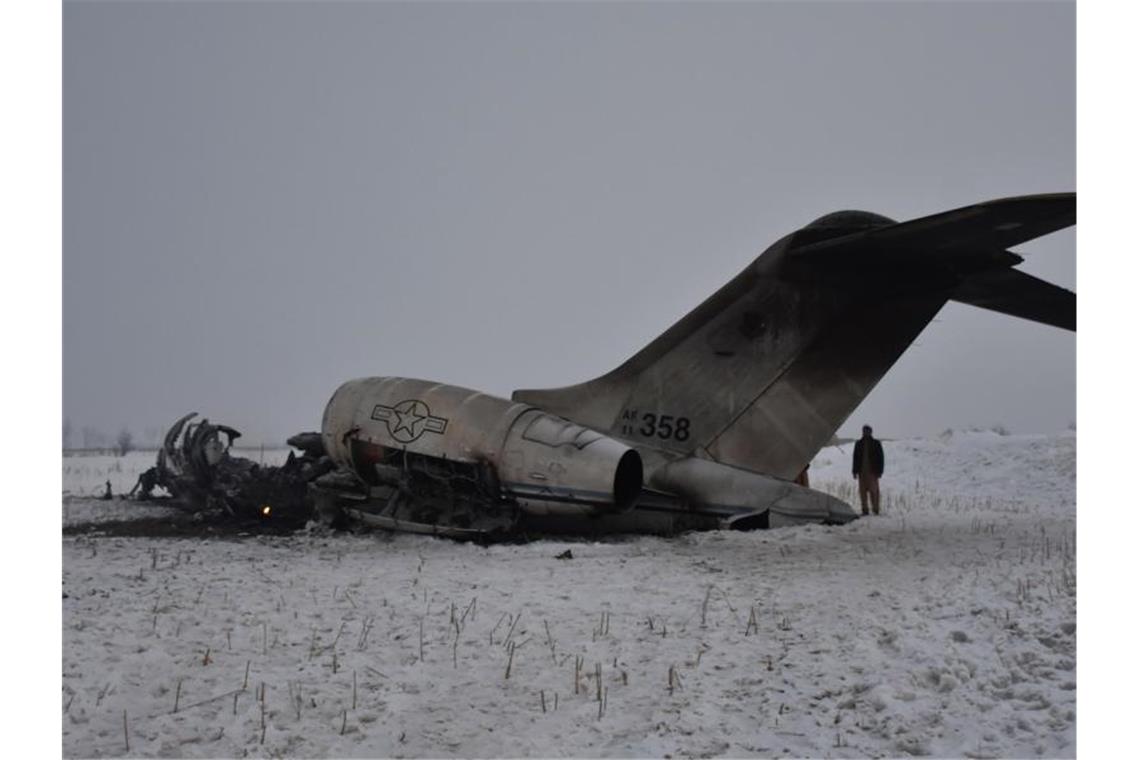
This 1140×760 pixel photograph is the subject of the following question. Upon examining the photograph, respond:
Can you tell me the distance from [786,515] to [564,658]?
209 inches

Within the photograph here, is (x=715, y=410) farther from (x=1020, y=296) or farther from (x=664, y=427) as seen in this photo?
(x=1020, y=296)

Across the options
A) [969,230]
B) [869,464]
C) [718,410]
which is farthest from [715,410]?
[869,464]

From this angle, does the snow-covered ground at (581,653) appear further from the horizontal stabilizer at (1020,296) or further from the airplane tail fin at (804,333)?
the horizontal stabilizer at (1020,296)

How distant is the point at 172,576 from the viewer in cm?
850

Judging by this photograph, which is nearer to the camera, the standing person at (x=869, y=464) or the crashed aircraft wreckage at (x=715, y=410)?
the crashed aircraft wreckage at (x=715, y=410)

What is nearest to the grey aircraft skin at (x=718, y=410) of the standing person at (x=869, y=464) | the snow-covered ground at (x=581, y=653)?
the snow-covered ground at (x=581, y=653)

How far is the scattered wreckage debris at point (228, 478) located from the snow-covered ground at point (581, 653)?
4.38 metres

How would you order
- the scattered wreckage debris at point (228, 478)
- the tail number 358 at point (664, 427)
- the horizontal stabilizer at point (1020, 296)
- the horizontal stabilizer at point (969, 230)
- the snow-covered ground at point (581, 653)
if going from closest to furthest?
the snow-covered ground at point (581, 653)
the horizontal stabilizer at point (969, 230)
the horizontal stabilizer at point (1020, 296)
the tail number 358 at point (664, 427)
the scattered wreckage debris at point (228, 478)

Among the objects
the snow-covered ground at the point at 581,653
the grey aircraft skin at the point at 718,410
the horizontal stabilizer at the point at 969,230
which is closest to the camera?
the snow-covered ground at the point at 581,653

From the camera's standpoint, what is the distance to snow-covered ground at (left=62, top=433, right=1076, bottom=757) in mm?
4855

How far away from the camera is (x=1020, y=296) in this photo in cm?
1034

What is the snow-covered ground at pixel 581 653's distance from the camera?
4.86 m

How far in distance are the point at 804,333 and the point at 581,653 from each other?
6046 millimetres

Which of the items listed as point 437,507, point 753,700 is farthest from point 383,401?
point 753,700
